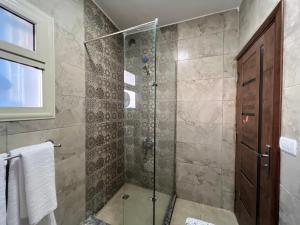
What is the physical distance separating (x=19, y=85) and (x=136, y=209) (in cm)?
163

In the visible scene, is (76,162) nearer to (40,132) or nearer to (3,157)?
(40,132)

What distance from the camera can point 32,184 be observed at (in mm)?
821

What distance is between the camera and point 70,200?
1.34 m

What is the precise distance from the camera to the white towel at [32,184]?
79 cm

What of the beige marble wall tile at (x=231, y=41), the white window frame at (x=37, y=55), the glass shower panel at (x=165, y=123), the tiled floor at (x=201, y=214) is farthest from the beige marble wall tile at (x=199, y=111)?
the white window frame at (x=37, y=55)

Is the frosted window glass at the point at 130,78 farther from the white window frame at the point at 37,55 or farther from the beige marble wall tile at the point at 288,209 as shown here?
the beige marble wall tile at the point at 288,209

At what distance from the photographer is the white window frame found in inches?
33.9

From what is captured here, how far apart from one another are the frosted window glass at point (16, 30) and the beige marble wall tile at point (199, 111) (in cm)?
173

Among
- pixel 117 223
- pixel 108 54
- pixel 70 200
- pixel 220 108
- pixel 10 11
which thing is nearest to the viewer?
pixel 10 11

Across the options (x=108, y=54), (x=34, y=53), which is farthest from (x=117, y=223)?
(x=108, y=54)

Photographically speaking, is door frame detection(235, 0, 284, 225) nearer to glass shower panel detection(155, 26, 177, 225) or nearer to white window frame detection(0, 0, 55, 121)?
glass shower panel detection(155, 26, 177, 225)

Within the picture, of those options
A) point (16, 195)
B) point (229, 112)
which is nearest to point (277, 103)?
point (229, 112)

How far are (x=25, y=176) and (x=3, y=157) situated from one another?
0.53 ft

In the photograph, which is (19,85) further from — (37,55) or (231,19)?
(231,19)
